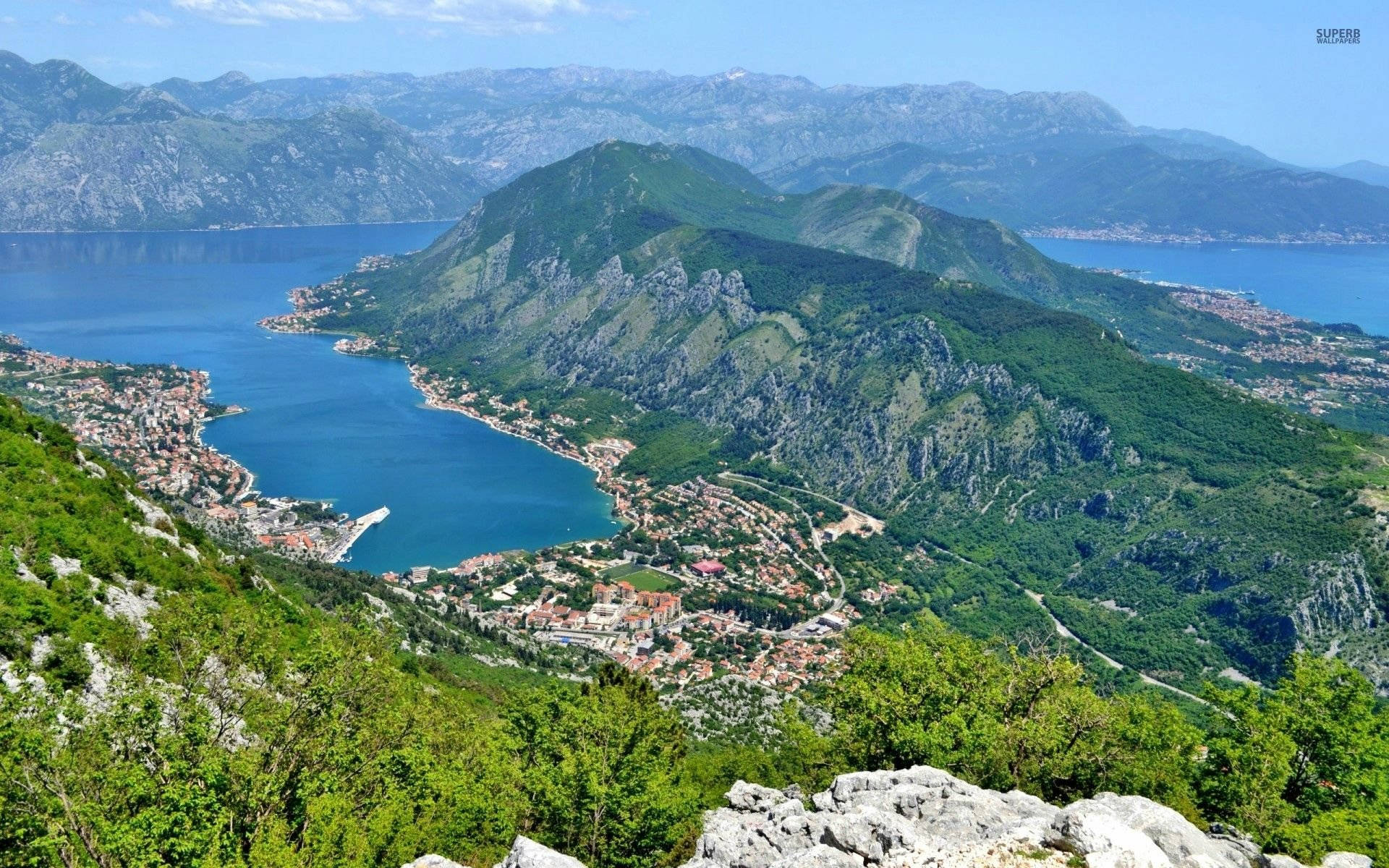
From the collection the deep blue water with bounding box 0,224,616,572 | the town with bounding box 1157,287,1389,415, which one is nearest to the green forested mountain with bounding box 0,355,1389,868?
the deep blue water with bounding box 0,224,616,572

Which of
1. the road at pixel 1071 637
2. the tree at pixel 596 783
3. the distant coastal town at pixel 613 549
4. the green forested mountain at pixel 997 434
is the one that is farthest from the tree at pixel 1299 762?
the green forested mountain at pixel 997 434

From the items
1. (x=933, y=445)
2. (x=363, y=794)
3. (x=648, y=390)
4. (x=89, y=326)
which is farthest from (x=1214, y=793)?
(x=89, y=326)

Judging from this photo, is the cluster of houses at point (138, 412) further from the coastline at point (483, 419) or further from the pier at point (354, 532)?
the coastline at point (483, 419)

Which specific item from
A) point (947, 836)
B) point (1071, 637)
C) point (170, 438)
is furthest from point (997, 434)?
point (170, 438)

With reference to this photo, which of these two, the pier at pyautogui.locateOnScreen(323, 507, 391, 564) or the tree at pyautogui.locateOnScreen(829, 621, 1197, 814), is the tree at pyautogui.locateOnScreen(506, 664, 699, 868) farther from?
the pier at pyautogui.locateOnScreen(323, 507, 391, 564)

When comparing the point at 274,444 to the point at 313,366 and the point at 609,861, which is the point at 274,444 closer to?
the point at 313,366

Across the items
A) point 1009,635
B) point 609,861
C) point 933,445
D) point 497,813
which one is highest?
point 497,813
